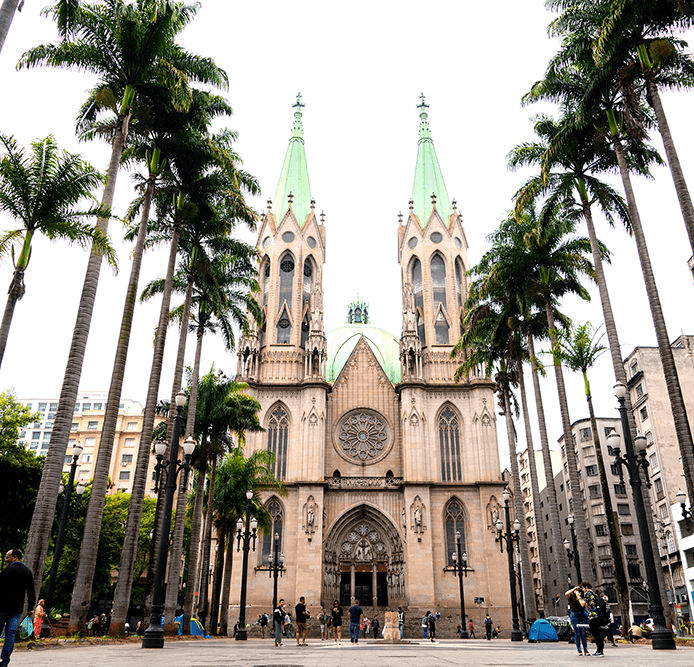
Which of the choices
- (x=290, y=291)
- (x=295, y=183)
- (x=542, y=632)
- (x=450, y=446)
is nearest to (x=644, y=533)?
(x=542, y=632)

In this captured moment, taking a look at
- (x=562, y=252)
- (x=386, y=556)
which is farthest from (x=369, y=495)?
(x=562, y=252)

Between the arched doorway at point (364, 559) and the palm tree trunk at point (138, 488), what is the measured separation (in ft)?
81.8

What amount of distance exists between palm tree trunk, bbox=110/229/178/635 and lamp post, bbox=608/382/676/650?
14332 mm

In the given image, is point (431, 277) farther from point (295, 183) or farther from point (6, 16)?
point (6, 16)

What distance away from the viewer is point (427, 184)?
58156 millimetres

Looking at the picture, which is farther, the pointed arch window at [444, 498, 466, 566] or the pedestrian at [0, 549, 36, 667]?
the pointed arch window at [444, 498, 466, 566]

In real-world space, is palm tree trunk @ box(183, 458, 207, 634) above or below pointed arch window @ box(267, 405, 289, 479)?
below

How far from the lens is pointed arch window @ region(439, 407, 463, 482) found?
4519 centimetres

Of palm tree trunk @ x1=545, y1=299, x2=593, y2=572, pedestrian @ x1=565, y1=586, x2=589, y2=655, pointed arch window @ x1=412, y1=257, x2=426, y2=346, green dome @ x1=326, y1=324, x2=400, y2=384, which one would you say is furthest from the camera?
green dome @ x1=326, y1=324, x2=400, y2=384

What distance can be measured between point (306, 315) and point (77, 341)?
115 ft

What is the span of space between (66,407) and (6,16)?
908 centimetres

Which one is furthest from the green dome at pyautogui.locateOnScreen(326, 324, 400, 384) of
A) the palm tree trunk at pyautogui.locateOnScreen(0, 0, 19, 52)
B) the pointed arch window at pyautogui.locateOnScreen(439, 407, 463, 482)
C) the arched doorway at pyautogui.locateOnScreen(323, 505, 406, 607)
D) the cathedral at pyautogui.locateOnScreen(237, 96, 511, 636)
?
the palm tree trunk at pyautogui.locateOnScreen(0, 0, 19, 52)

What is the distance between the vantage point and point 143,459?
69.7 feet

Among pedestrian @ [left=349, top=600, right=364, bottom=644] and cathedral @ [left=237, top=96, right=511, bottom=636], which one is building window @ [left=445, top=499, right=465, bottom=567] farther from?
pedestrian @ [left=349, top=600, right=364, bottom=644]
